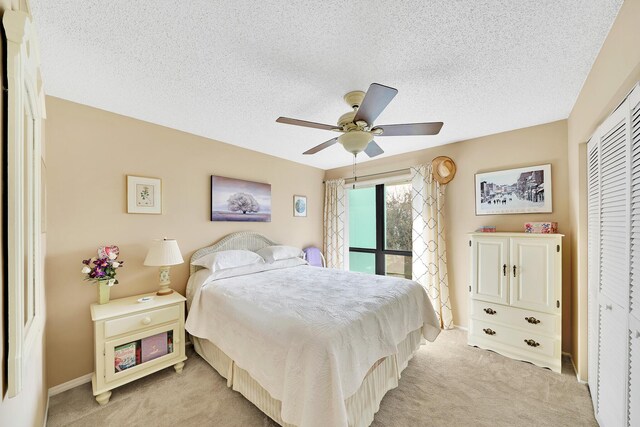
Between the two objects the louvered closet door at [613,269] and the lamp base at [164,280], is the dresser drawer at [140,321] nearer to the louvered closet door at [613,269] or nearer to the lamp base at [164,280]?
the lamp base at [164,280]

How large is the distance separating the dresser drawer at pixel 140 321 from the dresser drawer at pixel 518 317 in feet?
10.7

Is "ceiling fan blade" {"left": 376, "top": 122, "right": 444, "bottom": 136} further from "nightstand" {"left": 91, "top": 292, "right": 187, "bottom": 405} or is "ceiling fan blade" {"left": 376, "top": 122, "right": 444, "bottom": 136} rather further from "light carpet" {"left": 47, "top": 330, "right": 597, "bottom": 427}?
"nightstand" {"left": 91, "top": 292, "right": 187, "bottom": 405}

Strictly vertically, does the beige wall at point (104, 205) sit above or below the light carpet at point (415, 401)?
above

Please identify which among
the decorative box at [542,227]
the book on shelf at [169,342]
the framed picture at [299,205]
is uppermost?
the framed picture at [299,205]

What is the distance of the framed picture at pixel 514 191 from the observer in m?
2.81

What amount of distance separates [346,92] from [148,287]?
279 centimetres

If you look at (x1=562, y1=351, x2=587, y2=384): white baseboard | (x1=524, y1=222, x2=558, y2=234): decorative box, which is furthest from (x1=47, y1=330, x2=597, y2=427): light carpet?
(x1=524, y1=222, x2=558, y2=234): decorative box

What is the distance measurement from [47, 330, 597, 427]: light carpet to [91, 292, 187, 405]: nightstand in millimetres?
152

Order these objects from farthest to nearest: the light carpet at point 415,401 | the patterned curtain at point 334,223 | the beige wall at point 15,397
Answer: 1. the patterned curtain at point 334,223
2. the light carpet at point 415,401
3. the beige wall at point 15,397

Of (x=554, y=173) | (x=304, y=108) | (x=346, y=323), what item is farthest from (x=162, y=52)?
(x=554, y=173)

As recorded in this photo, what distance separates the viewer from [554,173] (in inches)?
109

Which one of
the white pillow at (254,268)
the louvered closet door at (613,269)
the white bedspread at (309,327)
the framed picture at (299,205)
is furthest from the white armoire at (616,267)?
the framed picture at (299,205)

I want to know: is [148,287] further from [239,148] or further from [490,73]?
[490,73]

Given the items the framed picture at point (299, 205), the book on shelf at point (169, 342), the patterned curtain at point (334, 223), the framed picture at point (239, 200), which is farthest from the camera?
the patterned curtain at point (334, 223)
